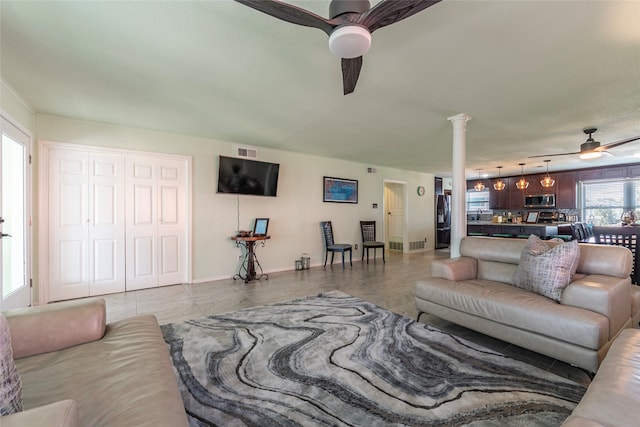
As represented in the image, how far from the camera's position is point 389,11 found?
4.53 feet

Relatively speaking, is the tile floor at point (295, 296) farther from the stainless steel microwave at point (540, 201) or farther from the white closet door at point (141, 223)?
the stainless steel microwave at point (540, 201)

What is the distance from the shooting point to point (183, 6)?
1664mm

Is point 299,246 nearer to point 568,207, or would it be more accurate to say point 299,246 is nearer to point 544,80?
point 544,80

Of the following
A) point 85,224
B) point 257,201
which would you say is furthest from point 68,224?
point 257,201

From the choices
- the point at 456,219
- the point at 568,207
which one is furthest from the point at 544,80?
the point at 568,207

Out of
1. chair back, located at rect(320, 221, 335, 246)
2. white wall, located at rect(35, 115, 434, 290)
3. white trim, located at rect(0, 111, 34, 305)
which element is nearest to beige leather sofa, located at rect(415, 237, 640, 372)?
chair back, located at rect(320, 221, 335, 246)

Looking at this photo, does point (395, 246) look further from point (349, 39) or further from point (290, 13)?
point (290, 13)

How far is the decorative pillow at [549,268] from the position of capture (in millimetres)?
2092

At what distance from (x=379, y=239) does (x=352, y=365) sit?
5.30 meters

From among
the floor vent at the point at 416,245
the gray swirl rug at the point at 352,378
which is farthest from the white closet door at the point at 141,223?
the floor vent at the point at 416,245

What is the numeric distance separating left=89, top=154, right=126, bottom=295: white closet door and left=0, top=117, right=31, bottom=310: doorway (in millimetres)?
620

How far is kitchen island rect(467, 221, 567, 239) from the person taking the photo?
211 inches

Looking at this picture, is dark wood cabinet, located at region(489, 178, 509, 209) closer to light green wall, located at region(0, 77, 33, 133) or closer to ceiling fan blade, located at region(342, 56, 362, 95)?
ceiling fan blade, located at region(342, 56, 362, 95)

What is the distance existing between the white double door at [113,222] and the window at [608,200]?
9.81 metres
